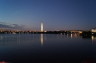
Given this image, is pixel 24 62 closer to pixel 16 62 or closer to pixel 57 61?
pixel 16 62

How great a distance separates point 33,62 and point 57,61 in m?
2.62

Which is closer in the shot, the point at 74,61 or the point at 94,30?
the point at 74,61

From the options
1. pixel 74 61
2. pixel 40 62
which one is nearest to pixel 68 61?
pixel 74 61

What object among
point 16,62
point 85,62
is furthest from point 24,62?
point 85,62

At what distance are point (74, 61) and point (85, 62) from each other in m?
1.28

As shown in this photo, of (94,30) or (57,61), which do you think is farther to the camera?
(94,30)

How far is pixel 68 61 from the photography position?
1683 cm

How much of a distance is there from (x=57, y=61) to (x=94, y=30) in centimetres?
12226

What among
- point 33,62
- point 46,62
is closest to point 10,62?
point 33,62

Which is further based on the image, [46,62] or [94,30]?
[94,30]

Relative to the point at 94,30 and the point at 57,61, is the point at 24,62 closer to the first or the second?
the point at 57,61

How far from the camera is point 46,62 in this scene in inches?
645

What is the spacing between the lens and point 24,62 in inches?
639

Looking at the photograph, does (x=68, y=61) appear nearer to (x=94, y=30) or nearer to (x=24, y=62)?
(x=24, y=62)
